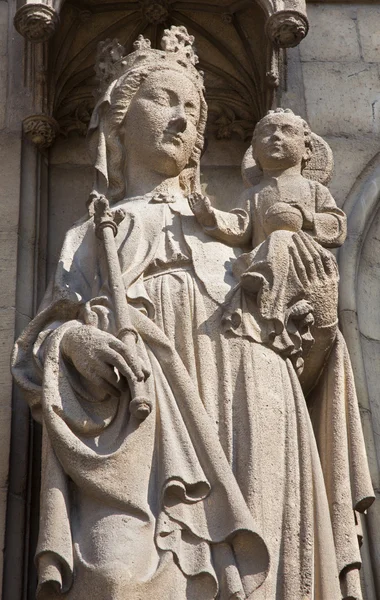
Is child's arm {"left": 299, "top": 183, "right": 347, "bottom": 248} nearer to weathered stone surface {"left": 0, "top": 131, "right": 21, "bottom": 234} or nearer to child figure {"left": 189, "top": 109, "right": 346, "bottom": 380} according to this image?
child figure {"left": 189, "top": 109, "right": 346, "bottom": 380}

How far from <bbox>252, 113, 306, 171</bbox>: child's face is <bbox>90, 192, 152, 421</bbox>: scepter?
0.66m

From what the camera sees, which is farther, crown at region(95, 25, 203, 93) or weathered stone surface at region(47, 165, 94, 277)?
weathered stone surface at region(47, 165, 94, 277)

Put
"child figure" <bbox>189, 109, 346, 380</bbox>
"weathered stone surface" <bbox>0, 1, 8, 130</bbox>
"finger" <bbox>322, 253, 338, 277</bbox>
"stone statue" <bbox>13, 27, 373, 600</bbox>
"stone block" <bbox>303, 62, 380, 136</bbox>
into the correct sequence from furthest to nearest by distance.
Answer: "stone block" <bbox>303, 62, 380, 136</bbox> < "weathered stone surface" <bbox>0, 1, 8, 130</bbox> < "finger" <bbox>322, 253, 338, 277</bbox> < "child figure" <bbox>189, 109, 346, 380</bbox> < "stone statue" <bbox>13, 27, 373, 600</bbox>

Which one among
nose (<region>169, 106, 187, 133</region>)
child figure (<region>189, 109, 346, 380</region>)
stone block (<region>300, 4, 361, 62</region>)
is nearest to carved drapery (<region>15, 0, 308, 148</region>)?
stone block (<region>300, 4, 361, 62</region>)

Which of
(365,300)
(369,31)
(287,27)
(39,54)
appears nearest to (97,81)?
(39,54)

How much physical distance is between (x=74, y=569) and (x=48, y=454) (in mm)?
498

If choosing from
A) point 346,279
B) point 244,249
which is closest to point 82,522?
point 244,249

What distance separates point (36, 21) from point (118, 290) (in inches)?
74.1

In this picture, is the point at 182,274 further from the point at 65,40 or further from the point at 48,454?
the point at 65,40

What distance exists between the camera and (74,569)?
6355 mm

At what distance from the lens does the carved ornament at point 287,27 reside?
8273 mm

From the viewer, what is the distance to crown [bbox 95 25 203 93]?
787 centimetres

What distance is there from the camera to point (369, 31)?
9.06 m

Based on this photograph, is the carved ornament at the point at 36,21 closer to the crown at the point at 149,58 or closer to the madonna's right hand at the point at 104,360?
the crown at the point at 149,58
